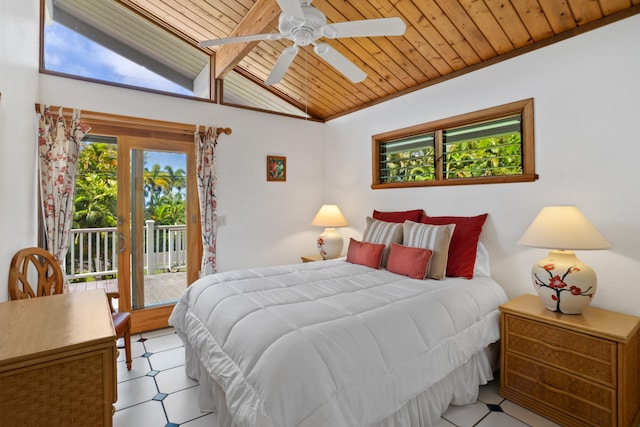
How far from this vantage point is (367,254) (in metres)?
2.93

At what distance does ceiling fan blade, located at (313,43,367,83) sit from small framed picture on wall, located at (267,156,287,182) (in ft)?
6.49

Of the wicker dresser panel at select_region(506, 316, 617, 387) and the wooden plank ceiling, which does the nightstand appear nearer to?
the wicker dresser panel at select_region(506, 316, 617, 387)

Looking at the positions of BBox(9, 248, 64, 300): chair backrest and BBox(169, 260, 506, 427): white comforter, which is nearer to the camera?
BBox(169, 260, 506, 427): white comforter

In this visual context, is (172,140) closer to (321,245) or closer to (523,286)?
(321,245)

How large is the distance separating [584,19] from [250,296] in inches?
116

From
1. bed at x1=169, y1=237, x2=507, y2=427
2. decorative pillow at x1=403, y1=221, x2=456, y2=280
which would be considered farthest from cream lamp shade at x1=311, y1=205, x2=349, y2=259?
bed at x1=169, y1=237, x2=507, y2=427

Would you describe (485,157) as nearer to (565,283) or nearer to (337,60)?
(565,283)

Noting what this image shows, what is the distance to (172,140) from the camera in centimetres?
343

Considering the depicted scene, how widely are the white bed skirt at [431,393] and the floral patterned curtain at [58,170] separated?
1601mm

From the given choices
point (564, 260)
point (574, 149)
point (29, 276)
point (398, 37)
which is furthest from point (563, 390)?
point (29, 276)

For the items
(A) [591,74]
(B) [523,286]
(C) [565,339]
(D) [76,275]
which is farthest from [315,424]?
(D) [76,275]

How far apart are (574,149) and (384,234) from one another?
159 centimetres

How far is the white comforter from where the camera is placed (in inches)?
50.4

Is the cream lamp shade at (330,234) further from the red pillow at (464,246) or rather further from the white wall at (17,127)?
the white wall at (17,127)
